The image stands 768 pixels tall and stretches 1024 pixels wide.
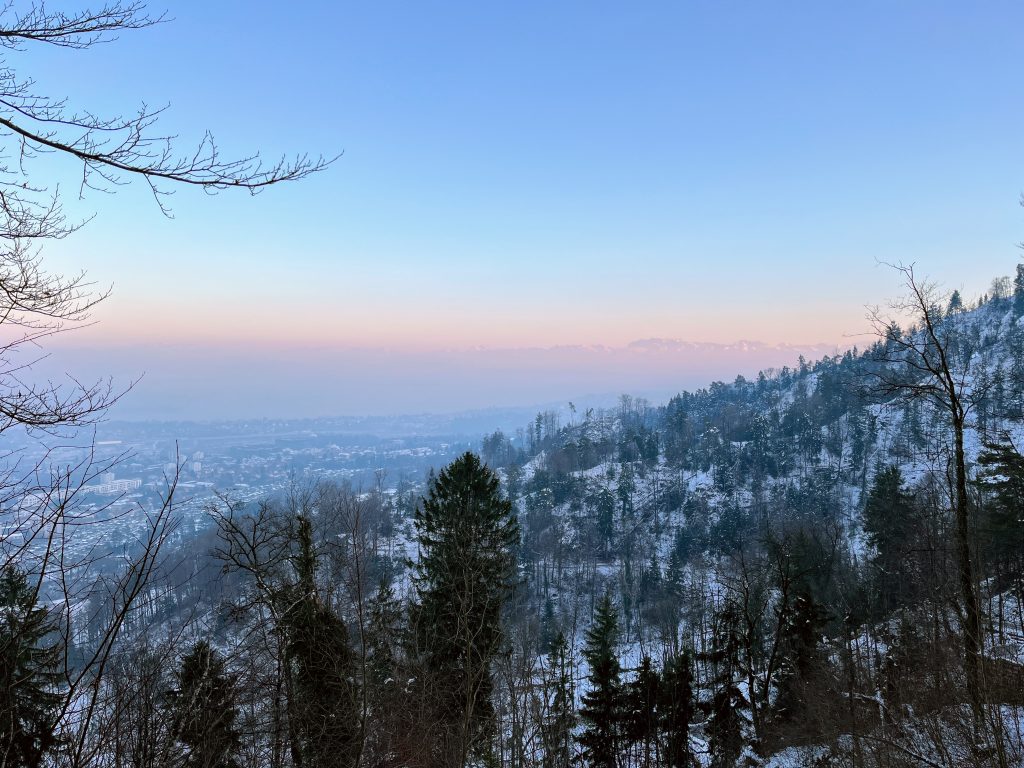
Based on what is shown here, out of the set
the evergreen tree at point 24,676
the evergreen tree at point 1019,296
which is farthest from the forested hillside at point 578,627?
the evergreen tree at point 1019,296

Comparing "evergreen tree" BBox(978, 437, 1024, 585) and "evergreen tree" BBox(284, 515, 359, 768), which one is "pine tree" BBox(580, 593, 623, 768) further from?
"evergreen tree" BBox(978, 437, 1024, 585)

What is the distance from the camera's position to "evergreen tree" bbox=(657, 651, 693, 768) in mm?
15180

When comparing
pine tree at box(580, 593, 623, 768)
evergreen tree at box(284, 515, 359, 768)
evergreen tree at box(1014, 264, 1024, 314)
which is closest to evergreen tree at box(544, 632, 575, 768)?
pine tree at box(580, 593, 623, 768)

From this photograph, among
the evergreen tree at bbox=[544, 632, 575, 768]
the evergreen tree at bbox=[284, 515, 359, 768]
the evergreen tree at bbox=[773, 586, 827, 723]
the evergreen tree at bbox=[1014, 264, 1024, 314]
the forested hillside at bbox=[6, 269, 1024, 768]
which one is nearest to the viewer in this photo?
the forested hillside at bbox=[6, 269, 1024, 768]

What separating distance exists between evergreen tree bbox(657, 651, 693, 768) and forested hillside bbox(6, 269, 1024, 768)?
5.5 inches

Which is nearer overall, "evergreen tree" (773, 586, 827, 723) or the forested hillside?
the forested hillside

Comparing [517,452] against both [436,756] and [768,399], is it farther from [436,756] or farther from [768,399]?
[436,756]

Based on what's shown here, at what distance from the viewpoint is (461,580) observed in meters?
13.9

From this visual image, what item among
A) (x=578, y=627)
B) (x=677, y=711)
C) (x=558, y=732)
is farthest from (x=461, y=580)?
(x=578, y=627)

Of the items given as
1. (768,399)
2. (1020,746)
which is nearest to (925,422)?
(768,399)

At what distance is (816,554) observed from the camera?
1212 inches

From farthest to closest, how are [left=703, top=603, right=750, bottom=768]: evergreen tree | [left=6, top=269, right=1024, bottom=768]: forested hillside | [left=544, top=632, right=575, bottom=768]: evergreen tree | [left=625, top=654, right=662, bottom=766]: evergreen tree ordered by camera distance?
[left=703, top=603, right=750, bottom=768]: evergreen tree, [left=625, top=654, right=662, bottom=766]: evergreen tree, [left=544, top=632, right=575, bottom=768]: evergreen tree, [left=6, top=269, right=1024, bottom=768]: forested hillside

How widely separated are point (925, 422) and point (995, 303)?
67958 mm

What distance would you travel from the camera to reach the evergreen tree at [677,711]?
49.8 ft
